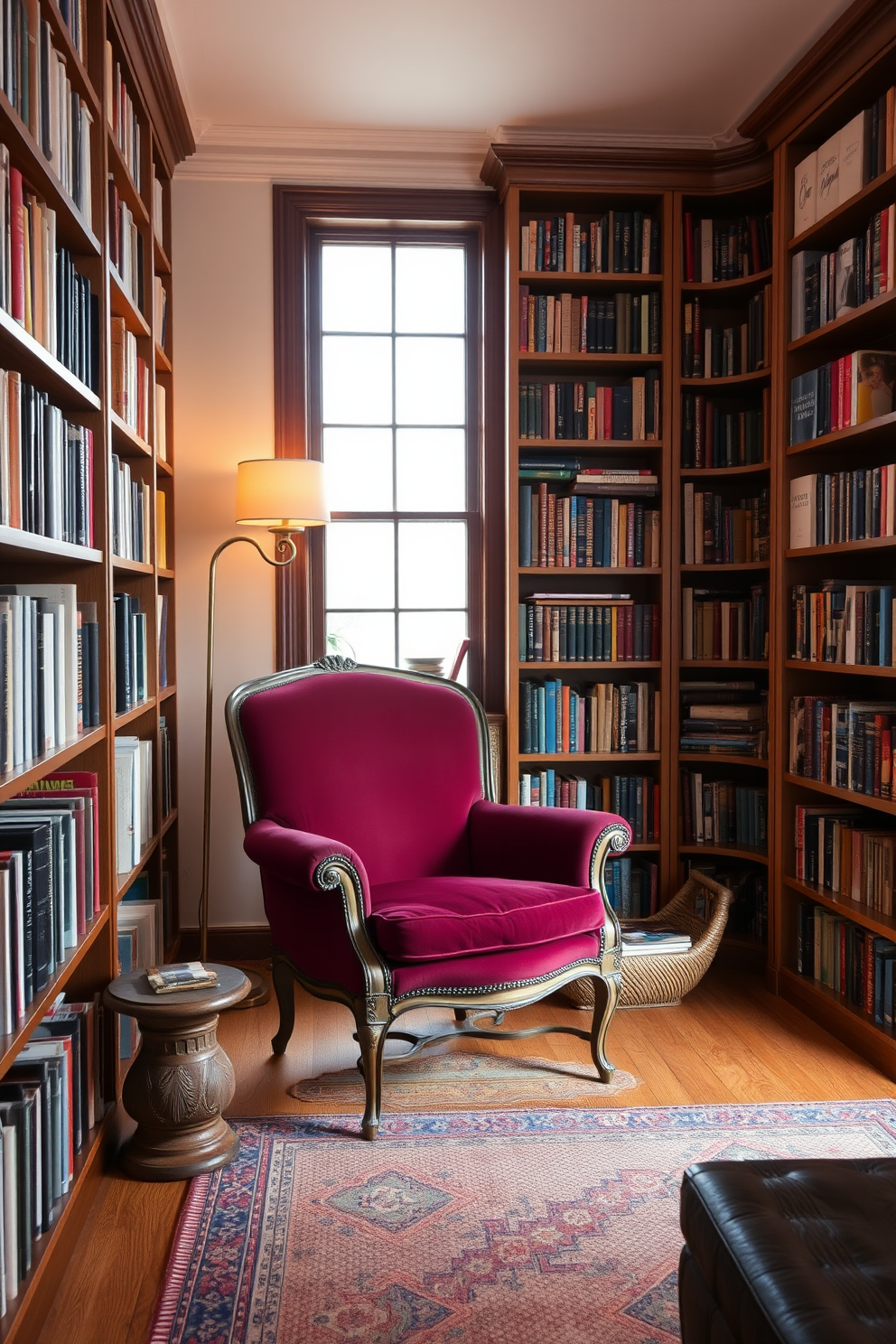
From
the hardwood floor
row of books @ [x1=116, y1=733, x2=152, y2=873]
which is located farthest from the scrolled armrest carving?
row of books @ [x1=116, y1=733, x2=152, y2=873]

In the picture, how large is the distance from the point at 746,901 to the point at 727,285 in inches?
87.9

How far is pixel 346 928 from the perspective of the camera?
267cm

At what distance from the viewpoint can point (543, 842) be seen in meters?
3.14

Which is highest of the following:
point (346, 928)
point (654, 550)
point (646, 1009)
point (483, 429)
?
point (483, 429)

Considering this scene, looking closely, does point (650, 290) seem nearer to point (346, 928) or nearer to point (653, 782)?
point (653, 782)

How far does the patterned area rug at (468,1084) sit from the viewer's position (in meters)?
2.87

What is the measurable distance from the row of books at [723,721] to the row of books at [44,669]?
2333 mm

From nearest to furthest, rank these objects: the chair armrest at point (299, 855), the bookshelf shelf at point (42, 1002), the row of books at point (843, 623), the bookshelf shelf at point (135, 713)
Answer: the bookshelf shelf at point (42, 1002) < the chair armrest at point (299, 855) < the bookshelf shelf at point (135, 713) < the row of books at point (843, 623)

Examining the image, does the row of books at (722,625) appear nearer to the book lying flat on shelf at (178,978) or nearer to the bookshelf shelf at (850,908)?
the bookshelf shelf at (850,908)

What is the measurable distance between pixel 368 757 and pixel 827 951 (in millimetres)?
1576

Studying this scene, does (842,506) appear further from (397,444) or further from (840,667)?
(397,444)

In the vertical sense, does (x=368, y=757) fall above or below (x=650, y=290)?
below

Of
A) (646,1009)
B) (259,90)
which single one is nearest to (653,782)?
(646,1009)

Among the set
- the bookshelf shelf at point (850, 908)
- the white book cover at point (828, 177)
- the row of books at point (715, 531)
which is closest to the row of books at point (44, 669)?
the bookshelf shelf at point (850, 908)
